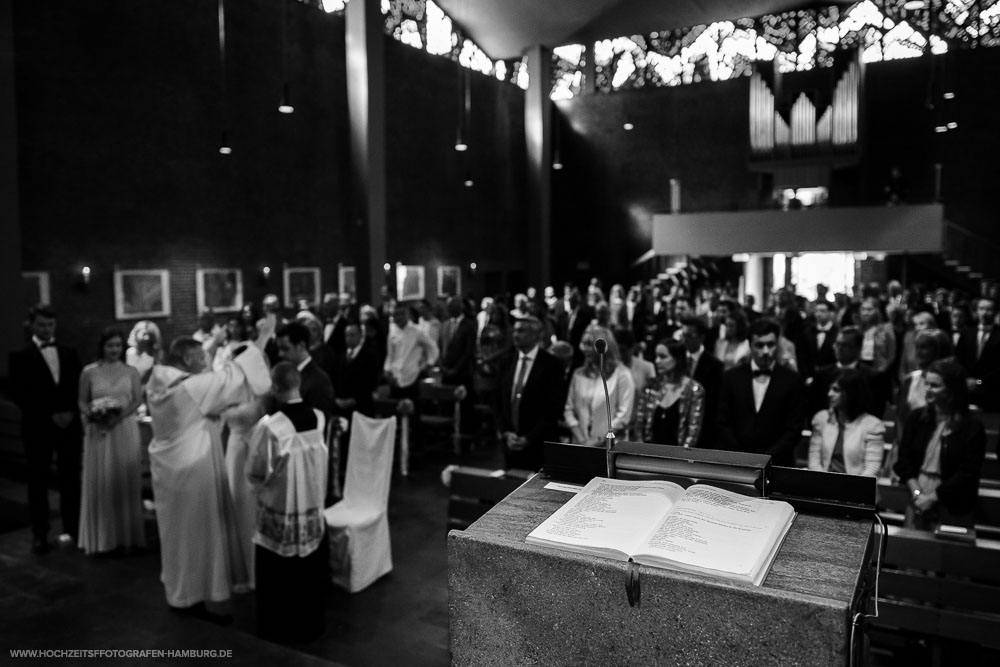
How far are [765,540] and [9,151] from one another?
Result: 10473mm

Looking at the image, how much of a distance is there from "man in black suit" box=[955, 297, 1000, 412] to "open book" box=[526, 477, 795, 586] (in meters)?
6.23

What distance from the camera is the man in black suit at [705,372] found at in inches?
186

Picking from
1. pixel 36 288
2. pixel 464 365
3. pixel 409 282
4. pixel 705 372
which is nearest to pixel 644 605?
pixel 705 372

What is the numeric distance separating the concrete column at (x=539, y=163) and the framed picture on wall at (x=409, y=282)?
4919 millimetres

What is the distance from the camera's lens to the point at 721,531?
50.8 inches

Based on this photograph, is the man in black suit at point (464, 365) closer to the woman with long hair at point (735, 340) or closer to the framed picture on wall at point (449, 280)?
the woman with long hair at point (735, 340)

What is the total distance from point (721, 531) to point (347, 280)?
14921 millimetres

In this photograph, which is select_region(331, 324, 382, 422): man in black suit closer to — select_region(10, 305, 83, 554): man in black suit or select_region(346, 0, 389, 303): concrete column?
select_region(10, 305, 83, 554): man in black suit

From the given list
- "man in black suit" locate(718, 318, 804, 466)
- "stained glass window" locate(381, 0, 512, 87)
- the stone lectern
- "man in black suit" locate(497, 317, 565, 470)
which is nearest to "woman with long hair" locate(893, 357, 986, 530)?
"man in black suit" locate(718, 318, 804, 466)

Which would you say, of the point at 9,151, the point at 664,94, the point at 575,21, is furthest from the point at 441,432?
the point at 664,94

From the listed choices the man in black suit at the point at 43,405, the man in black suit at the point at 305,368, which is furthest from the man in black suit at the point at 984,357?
the man in black suit at the point at 43,405

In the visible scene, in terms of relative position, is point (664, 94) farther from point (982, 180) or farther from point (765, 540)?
point (765, 540)

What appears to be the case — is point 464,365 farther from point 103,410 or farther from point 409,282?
point 409,282

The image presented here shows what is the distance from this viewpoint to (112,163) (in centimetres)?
1103
